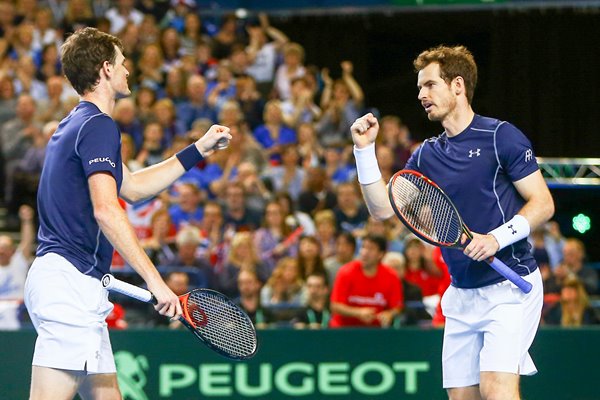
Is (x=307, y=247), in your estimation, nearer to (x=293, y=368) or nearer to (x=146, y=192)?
(x=293, y=368)

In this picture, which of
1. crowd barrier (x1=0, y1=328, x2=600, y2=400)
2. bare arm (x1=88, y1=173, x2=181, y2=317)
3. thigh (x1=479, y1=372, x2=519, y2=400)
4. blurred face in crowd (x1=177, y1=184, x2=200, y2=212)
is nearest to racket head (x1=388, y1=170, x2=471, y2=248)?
thigh (x1=479, y1=372, x2=519, y2=400)

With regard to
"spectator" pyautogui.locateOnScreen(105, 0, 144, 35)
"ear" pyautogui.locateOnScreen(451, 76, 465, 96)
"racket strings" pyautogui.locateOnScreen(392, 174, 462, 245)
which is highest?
"spectator" pyautogui.locateOnScreen(105, 0, 144, 35)

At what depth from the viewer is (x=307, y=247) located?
33.8 ft

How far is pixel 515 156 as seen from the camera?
594cm

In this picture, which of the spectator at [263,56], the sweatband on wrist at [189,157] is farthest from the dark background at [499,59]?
the sweatband on wrist at [189,157]

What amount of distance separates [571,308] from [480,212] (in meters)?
4.13

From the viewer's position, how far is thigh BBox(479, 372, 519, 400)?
5.83m

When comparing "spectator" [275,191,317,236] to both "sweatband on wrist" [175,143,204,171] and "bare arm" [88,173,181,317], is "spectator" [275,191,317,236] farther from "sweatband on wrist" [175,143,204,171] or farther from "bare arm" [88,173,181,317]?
"bare arm" [88,173,181,317]

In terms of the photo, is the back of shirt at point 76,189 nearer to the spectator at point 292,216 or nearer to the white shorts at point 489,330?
the white shorts at point 489,330

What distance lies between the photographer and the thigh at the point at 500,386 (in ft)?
19.1

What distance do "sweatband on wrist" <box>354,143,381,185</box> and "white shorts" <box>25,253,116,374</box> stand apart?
1.50 metres

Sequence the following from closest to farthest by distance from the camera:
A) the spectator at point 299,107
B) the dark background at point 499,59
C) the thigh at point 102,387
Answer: the thigh at point 102,387 < the spectator at point 299,107 < the dark background at point 499,59

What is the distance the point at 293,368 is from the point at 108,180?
11.9 feet

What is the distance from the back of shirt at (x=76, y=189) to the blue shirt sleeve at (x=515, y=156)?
6.24 ft
